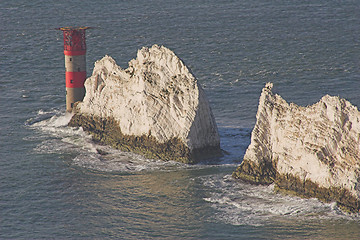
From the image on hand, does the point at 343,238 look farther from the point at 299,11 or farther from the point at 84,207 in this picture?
the point at 299,11

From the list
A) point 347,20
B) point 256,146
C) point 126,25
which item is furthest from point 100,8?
point 256,146

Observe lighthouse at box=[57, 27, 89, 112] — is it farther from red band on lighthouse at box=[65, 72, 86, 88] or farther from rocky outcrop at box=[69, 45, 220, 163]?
rocky outcrop at box=[69, 45, 220, 163]

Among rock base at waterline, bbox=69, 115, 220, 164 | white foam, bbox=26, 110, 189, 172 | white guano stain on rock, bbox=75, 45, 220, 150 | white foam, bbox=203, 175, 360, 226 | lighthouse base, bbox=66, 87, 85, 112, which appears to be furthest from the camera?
lighthouse base, bbox=66, 87, 85, 112

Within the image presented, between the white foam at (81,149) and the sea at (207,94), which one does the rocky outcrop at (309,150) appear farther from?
the white foam at (81,149)

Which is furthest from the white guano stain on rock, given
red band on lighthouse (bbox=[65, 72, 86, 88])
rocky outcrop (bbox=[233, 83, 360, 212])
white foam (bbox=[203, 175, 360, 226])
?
white foam (bbox=[203, 175, 360, 226])

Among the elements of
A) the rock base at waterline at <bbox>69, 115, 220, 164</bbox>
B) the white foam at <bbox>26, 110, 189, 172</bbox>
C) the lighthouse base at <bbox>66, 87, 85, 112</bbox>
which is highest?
the lighthouse base at <bbox>66, 87, 85, 112</bbox>

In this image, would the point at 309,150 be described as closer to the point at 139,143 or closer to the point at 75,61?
the point at 139,143

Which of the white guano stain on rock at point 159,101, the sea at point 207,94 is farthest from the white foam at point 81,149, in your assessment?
the white guano stain on rock at point 159,101
